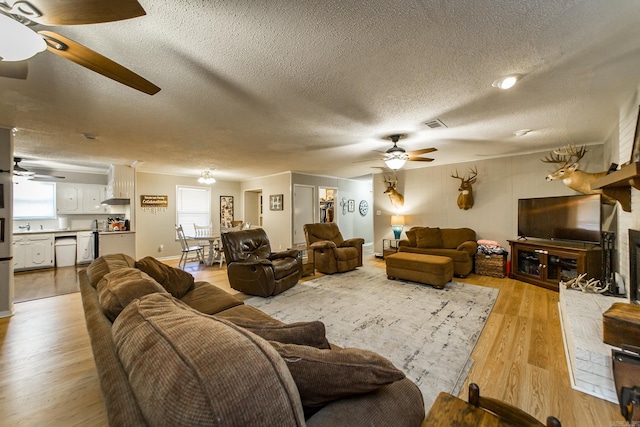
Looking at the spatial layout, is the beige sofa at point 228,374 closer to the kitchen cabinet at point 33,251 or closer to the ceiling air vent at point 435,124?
the ceiling air vent at point 435,124

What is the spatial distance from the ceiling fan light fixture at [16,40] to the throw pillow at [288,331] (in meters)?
1.54

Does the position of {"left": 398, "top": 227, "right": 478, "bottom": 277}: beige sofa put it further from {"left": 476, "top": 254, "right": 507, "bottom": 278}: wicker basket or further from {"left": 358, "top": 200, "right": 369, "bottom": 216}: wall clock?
{"left": 358, "top": 200, "right": 369, "bottom": 216}: wall clock

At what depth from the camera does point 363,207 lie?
927 cm

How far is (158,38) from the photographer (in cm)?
161

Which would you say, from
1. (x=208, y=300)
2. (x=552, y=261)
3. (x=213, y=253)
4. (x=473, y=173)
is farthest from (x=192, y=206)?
(x=552, y=261)

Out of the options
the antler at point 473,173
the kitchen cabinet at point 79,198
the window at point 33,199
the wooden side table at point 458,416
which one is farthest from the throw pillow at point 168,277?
the window at point 33,199

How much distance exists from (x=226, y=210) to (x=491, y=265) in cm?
729

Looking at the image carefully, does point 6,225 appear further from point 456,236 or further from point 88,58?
point 456,236

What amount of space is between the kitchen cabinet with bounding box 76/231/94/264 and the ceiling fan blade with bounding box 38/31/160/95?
622 cm

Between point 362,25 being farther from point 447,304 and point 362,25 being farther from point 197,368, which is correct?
point 447,304

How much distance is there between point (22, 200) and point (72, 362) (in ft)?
19.8

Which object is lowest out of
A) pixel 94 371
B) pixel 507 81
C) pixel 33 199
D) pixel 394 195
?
pixel 94 371

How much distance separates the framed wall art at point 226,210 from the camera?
26.6ft

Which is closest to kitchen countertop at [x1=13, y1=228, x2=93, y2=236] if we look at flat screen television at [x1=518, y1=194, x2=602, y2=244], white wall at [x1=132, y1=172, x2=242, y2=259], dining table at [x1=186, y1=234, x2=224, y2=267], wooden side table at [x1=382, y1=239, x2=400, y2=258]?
white wall at [x1=132, y1=172, x2=242, y2=259]
